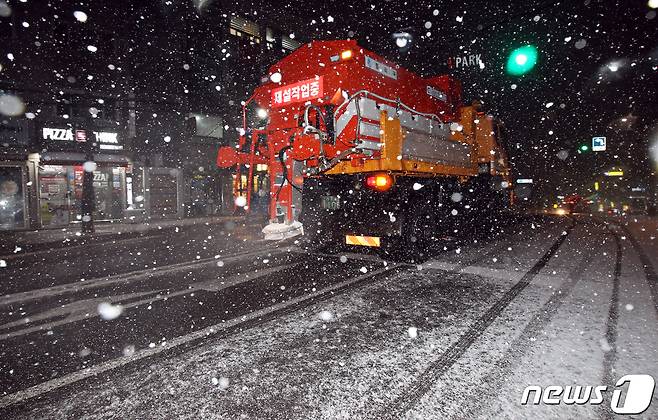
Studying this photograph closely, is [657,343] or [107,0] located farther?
[107,0]

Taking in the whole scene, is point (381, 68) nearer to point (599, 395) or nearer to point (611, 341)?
point (611, 341)

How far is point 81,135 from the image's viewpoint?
15867 mm

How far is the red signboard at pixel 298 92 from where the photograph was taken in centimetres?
655

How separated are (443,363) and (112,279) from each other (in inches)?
204

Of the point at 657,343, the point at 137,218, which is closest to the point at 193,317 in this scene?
the point at 657,343

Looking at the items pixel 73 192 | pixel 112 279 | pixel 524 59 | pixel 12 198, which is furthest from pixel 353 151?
pixel 73 192

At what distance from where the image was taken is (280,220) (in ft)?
25.4

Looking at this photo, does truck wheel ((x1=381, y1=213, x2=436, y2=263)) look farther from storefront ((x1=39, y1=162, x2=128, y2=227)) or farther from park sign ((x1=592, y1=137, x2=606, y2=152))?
park sign ((x1=592, y1=137, x2=606, y2=152))

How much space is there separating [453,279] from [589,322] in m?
1.84

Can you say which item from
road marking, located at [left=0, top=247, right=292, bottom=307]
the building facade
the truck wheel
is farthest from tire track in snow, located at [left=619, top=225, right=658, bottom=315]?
the building facade

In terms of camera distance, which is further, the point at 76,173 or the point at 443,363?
the point at 76,173

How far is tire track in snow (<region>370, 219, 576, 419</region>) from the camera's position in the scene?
7.00 ft

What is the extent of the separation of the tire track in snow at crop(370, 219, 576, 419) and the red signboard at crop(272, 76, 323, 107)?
4585 millimetres

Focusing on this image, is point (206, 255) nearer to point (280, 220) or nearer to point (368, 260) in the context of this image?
point (280, 220)
